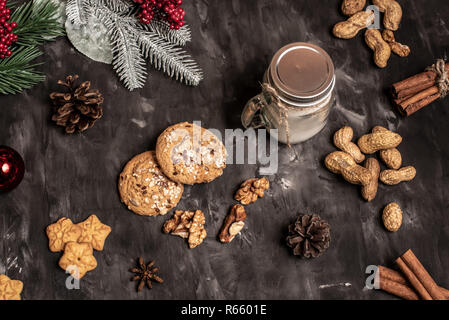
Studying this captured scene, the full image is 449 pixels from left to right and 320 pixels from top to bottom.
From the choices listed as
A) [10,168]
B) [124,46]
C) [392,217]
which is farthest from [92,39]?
[392,217]

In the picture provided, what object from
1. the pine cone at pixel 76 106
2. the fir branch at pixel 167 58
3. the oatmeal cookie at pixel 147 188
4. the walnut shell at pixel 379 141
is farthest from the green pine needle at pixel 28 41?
the walnut shell at pixel 379 141

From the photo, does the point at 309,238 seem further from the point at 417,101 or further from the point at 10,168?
the point at 10,168

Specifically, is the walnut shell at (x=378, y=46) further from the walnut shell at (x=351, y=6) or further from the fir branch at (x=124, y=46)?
the fir branch at (x=124, y=46)

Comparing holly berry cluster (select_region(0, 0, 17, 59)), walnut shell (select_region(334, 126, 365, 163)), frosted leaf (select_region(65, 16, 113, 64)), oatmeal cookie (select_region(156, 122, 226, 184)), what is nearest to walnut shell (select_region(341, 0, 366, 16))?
walnut shell (select_region(334, 126, 365, 163))

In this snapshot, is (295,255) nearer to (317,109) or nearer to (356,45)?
(317,109)

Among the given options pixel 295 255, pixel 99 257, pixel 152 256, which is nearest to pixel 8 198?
pixel 99 257

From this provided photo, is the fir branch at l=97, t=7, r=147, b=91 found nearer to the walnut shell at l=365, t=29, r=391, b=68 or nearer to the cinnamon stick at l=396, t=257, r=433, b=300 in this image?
the walnut shell at l=365, t=29, r=391, b=68
